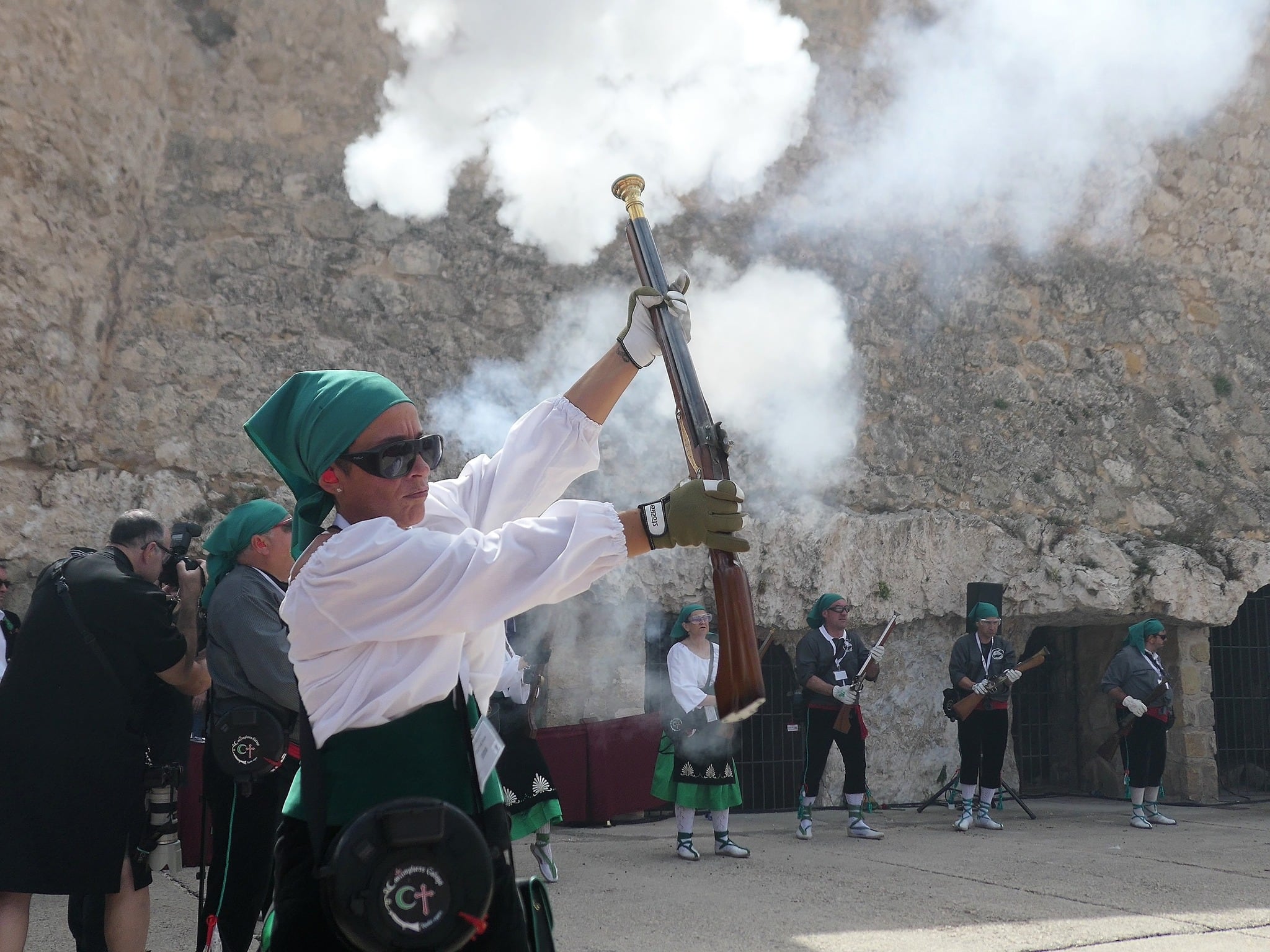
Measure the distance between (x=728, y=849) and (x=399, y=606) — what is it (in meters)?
5.44

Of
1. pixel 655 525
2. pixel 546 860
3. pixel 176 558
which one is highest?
pixel 176 558

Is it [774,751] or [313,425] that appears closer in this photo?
[313,425]

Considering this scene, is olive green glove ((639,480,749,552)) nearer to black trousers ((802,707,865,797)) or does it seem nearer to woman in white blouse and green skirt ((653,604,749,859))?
woman in white blouse and green skirt ((653,604,749,859))

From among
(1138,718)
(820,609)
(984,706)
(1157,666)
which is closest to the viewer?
(820,609)

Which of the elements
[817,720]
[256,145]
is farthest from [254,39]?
[817,720]

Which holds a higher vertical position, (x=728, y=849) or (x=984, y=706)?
(x=984, y=706)

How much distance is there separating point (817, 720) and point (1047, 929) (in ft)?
11.7

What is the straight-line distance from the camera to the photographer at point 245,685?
→ 3.21 meters

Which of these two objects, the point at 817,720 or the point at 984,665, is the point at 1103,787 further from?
the point at 817,720

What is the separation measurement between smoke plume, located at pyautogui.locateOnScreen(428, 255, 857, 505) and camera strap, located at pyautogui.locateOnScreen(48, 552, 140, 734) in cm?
505

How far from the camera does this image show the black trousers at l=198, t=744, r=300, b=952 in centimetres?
316

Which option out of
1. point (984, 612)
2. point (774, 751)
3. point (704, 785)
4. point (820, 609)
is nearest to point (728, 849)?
point (704, 785)

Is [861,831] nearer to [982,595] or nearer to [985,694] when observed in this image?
[985,694]

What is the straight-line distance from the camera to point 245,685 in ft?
11.3
